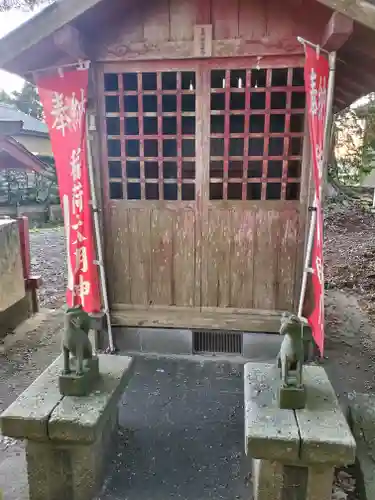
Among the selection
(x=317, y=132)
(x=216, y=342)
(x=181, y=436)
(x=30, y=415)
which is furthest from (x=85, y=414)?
(x=317, y=132)

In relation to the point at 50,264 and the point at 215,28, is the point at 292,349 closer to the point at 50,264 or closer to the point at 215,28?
the point at 215,28

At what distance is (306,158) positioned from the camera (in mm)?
4637

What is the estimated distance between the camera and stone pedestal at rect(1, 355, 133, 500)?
9.46 feet

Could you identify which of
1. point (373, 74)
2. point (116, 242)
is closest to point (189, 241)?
point (116, 242)

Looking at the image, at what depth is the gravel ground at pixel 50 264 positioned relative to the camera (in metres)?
7.94

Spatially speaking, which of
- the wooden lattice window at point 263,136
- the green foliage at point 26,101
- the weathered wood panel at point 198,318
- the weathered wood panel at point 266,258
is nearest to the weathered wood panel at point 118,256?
the weathered wood panel at point 198,318

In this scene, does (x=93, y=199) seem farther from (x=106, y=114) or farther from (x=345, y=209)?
(x=345, y=209)

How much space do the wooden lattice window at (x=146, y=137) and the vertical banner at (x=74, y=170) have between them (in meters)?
0.44

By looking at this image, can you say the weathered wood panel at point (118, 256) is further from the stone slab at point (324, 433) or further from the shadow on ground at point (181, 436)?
the stone slab at point (324, 433)

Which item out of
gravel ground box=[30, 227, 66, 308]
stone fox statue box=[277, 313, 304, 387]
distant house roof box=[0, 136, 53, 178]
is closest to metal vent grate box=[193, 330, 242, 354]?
stone fox statue box=[277, 313, 304, 387]

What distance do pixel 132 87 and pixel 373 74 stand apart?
2.91m

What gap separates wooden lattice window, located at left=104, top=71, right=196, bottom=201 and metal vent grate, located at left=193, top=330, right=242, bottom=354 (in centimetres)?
172

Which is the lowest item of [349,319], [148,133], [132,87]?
[349,319]

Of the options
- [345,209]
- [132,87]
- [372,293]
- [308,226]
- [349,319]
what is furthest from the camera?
[345,209]
